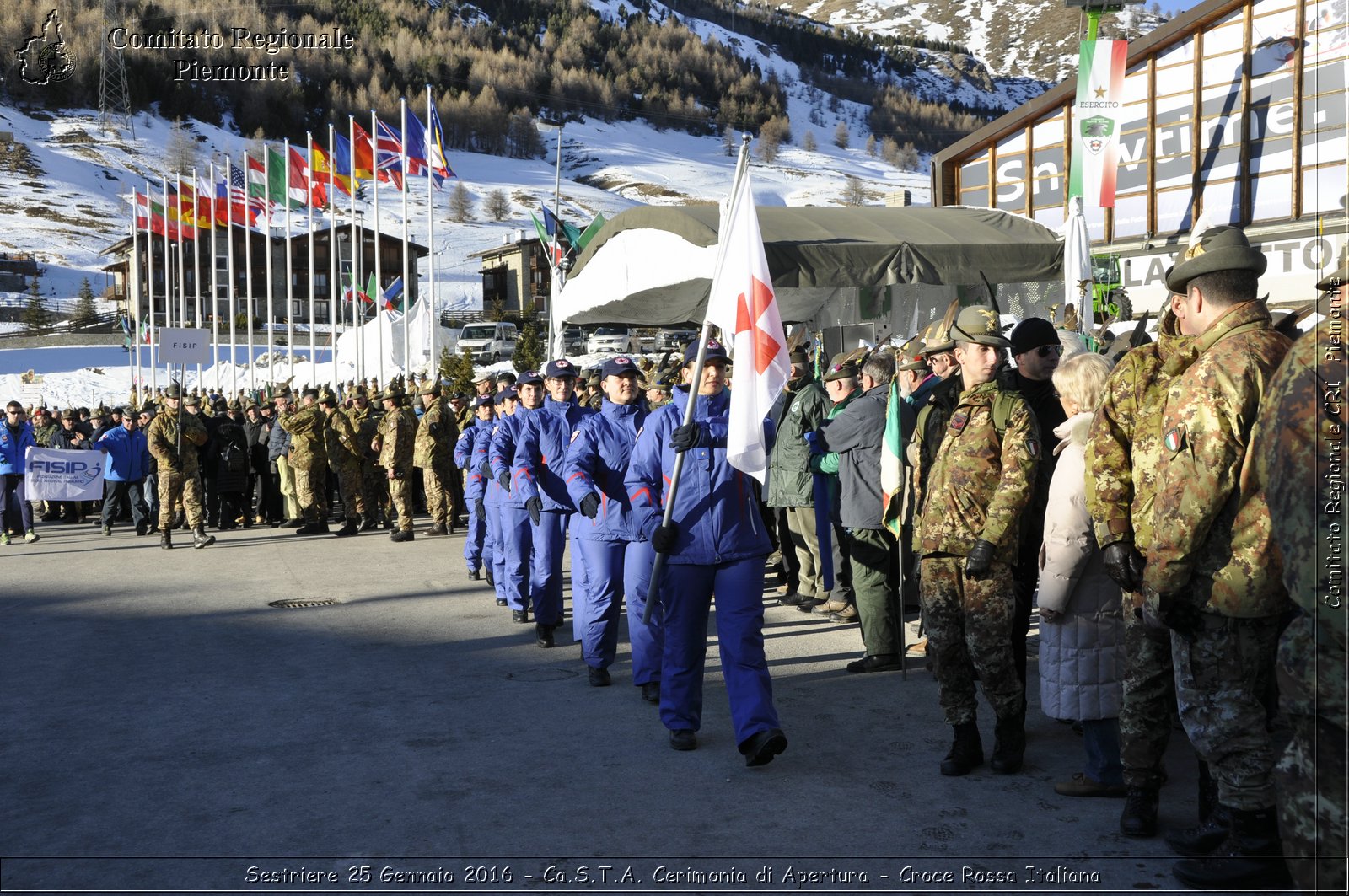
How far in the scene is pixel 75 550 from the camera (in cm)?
1600

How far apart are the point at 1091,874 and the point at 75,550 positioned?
1481 centimetres

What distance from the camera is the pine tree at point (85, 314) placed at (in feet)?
217

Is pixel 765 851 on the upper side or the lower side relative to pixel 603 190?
lower

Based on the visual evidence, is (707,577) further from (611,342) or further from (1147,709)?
(611,342)

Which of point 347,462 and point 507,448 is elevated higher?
point 507,448

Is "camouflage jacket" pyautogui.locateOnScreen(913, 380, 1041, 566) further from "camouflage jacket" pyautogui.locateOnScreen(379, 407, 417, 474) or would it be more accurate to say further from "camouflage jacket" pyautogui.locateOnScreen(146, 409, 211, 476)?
"camouflage jacket" pyautogui.locateOnScreen(146, 409, 211, 476)

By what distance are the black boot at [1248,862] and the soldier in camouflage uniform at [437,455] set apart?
12.5 metres

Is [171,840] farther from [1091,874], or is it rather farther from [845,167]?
[845,167]

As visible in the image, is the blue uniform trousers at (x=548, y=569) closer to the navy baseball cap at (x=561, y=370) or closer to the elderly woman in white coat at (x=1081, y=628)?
the navy baseball cap at (x=561, y=370)

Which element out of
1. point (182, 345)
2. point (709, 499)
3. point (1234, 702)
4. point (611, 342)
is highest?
point (611, 342)

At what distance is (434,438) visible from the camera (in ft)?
52.7

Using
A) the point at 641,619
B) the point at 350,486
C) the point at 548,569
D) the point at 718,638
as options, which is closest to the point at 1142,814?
the point at 718,638

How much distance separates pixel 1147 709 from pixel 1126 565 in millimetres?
603

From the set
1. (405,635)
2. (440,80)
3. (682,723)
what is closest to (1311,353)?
(682,723)
